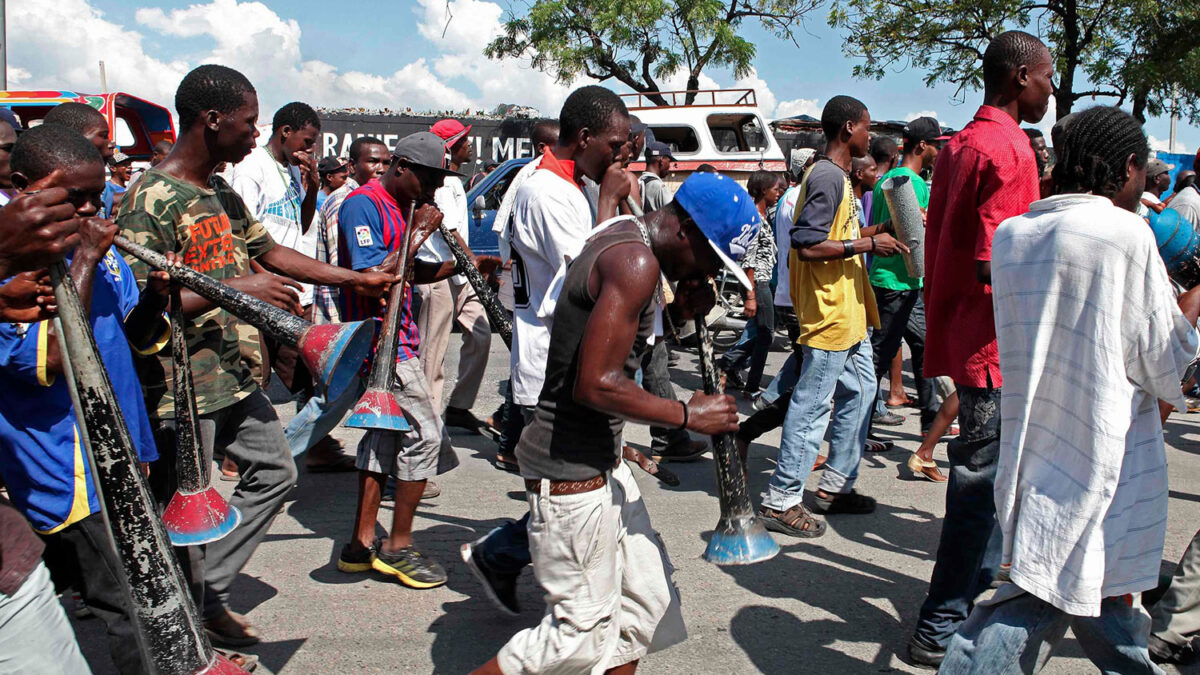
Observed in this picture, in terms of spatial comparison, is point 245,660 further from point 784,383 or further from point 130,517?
point 784,383

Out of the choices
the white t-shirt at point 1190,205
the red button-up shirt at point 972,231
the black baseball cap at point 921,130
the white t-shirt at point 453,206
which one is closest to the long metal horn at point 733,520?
the red button-up shirt at point 972,231

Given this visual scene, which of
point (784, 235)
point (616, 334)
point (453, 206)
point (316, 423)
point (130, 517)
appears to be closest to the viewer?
point (130, 517)

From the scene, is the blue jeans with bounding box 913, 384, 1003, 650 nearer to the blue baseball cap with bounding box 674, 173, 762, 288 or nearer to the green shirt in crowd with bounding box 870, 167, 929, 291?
the blue baseball cap with bounding box 674, 173, 762, 288

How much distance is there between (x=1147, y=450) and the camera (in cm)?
245

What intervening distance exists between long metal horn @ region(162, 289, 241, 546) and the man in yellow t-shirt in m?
2.77

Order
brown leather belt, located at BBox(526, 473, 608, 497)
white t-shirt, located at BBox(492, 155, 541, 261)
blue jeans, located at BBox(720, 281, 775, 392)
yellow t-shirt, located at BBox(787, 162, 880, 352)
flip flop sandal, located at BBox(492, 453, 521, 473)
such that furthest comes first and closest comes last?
blue jeans, located at BBox(720, 281, 775, 392) < flip flop sandal, located at BBox(492, 453, 521, 473) < yellow t-shirt, located at BBox(787, 162, 880, 352) < white t-shirt, located at BBox(492, 155, 541, 261) < brown leather belt, located at BBox(526, 473, 608, 497)

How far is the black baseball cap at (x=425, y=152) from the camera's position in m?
4.18

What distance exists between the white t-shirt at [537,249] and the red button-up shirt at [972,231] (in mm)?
1394

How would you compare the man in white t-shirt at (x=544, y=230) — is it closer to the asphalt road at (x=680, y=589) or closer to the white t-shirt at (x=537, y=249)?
the white t-shirt at (x=537, y=249)

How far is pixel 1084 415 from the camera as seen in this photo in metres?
2.41

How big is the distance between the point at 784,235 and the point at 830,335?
3.62 ft

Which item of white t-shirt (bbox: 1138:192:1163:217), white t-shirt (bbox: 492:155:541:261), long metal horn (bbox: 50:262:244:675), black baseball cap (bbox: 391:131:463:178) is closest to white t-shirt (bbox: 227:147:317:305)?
white t-shirt (bbox: 492:155:541:261)

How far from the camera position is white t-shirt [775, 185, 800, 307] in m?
5.57

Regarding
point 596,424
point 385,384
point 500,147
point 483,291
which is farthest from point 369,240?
point 500,147
